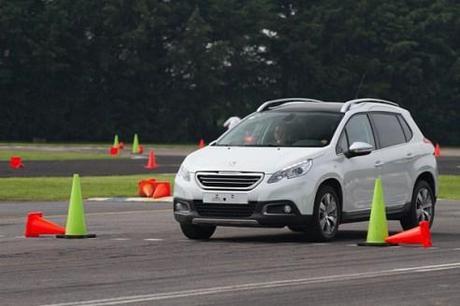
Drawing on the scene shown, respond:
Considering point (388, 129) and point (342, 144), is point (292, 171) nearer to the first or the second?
point (342, 144)

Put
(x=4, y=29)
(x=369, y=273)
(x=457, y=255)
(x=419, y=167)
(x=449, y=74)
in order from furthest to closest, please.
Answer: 1. (x=449, y=74)
2. (x=4, y=29)
3. (x=419, y=167)
4. (x=457, y=255)
5. (x=369, y=273)

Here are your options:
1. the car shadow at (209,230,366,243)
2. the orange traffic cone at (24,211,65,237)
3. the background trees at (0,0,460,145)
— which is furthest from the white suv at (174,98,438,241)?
the background trees at (0,0,460,145)

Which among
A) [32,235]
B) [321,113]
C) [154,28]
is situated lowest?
[32,235]

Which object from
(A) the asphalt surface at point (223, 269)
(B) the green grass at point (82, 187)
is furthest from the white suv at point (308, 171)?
(B) the green grass at point (82, 187)

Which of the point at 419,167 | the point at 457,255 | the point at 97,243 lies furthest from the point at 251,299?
the point at 419,167

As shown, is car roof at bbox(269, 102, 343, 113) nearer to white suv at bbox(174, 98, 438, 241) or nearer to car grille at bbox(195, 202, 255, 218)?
white suv at bbox(174, 98, 438, 241)

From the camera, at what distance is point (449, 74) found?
3433 inches

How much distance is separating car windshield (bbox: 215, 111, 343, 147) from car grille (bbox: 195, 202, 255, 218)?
1.22 metres

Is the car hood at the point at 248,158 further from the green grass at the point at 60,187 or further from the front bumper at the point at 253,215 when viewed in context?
the green grass at the point at 60,187

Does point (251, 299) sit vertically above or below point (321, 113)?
below

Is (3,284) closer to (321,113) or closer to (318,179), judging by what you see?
(318,179)

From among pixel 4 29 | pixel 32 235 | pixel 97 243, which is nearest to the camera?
pixel 97 243

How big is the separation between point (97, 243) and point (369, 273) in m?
4.66

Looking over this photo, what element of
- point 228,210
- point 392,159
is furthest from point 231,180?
point 392,159
